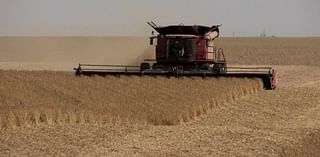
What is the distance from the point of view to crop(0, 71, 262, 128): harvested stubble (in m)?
14.1

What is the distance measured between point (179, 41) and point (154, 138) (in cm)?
1339

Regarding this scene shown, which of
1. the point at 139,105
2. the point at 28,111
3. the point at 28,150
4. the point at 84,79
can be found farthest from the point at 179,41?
the point at 28,150

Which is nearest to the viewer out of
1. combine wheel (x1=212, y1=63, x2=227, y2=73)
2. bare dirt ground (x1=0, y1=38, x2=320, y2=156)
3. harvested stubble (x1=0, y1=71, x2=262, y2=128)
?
bare dirt ground (x1=0, y1=38, x2=320, y2=156)

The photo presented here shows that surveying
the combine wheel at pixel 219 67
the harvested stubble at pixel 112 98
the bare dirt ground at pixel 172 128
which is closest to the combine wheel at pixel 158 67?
the combine wheel at pixel 219 67

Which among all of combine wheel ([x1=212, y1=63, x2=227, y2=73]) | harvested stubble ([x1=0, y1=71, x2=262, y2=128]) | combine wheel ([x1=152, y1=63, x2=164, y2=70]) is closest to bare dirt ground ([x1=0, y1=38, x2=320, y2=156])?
harvested stubble ([x1=0, y1=71, x2=262, y2=128])

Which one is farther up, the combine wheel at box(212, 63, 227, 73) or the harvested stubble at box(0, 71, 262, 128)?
the combine wheel at box(212, 63, 227, 73)

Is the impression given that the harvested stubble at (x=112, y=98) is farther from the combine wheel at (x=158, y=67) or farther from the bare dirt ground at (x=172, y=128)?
the combine wheel at (x=158, y=67)

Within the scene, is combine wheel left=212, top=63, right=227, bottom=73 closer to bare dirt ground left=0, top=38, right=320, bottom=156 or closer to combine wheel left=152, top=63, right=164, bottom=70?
combine wheel left=152, top=63, right=164, bottom=70

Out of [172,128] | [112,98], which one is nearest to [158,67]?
[112,98]

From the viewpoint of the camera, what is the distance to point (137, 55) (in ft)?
120

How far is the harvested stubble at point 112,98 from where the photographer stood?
556 inches

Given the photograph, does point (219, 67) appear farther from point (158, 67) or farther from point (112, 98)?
point (112, 98)

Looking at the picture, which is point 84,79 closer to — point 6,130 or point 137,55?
point 6,130

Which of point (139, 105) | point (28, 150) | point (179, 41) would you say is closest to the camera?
point (28, 150)
